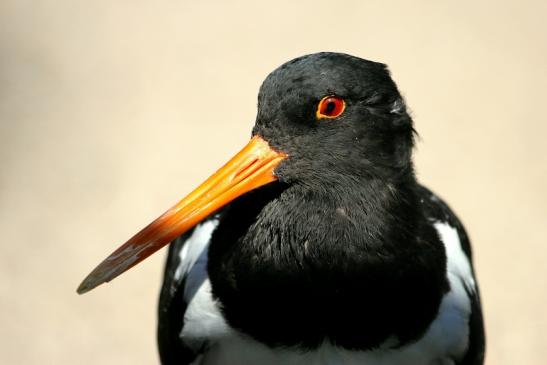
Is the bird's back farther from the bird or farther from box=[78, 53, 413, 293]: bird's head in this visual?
box=[78, 53, 413, 293]: bird's head

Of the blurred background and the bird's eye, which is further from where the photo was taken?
the blurred background

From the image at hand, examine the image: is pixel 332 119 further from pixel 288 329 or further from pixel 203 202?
pixel 288 329

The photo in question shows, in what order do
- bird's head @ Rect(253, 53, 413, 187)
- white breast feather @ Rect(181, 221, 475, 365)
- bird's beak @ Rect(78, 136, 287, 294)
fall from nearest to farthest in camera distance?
bird's head @ Rect(253, 53, 413, 187), bird's beak @ Rect(78, 136, 287, 294), white breast feather @ Rect(181, 221, 475, 365)

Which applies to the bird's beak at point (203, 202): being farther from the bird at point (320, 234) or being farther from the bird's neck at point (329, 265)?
the bird's neck at point (329, 265)

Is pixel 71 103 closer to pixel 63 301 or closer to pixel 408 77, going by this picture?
pixel 63 301

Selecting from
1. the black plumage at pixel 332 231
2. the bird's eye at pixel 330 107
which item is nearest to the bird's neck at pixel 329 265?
the black plumage at pixel 332 231

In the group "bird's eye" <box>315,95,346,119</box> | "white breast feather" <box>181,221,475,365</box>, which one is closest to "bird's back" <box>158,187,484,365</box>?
"white breast feather" <box>181,221,475,365</box>
